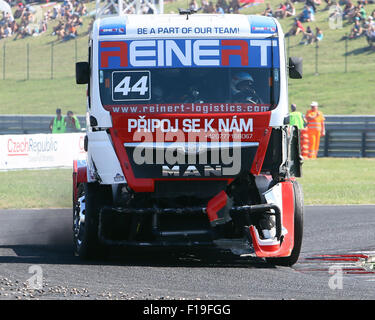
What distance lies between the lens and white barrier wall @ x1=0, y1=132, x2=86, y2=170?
77.8 feet

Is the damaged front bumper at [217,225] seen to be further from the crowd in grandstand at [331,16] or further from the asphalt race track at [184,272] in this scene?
the crowd in grandstand at [331,16]

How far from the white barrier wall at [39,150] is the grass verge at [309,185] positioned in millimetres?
302

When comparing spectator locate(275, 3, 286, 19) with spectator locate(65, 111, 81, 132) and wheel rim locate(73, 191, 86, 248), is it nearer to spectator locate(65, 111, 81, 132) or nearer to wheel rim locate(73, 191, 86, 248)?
spectator locate(65, 111, 81, 132)

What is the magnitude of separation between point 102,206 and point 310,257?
2.51m

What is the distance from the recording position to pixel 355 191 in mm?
18750

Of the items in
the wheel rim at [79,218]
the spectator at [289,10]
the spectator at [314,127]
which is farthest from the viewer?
the spectator at [289,10]

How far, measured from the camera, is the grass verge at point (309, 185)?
1725 cm

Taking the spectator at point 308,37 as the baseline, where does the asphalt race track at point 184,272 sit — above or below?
above

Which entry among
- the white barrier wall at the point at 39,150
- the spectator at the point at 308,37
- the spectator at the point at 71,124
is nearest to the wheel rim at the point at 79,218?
the white barrier wall at the point at 39,150

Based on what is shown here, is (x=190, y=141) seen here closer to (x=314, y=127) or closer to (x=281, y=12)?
(x=314, y=127)

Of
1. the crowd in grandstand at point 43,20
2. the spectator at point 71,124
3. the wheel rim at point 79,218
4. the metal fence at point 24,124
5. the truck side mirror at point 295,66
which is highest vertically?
the truck side mirror at point 295,66

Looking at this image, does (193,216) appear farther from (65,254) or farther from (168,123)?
(65,254)

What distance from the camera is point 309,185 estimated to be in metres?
20.2

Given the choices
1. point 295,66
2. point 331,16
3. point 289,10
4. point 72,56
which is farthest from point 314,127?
point 72,56
